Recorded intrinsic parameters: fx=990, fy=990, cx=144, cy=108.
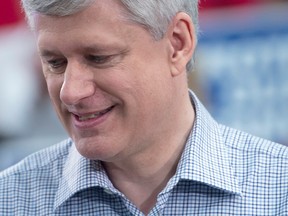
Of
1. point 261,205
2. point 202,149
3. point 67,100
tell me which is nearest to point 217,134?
point 202,149

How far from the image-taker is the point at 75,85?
2.54 m

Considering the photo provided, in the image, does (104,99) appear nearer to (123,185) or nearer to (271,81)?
(123,185)

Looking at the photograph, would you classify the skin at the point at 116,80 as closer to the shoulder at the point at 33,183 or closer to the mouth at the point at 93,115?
the mouth at the point at 93,115

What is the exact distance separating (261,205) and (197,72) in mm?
2827

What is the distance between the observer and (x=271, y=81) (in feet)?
18.0

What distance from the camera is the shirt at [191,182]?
2.71 metres

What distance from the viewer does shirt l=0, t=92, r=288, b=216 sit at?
8.89ft

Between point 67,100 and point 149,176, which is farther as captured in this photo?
point 149,176

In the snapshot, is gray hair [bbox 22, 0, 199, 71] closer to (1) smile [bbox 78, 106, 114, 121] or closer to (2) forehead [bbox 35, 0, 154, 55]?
(2) forehead [bbox 35, 0, 154, 55]

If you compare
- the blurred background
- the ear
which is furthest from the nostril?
the blurred background

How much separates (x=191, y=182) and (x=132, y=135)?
0.23 m

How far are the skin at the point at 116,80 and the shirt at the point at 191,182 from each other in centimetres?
8

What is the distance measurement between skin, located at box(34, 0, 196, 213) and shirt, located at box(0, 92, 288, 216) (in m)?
0.08

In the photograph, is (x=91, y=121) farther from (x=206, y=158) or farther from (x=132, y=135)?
(x=206, y=158)
